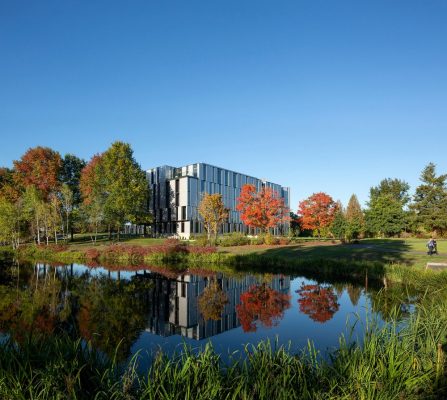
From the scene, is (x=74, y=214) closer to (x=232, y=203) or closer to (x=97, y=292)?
(x=232, y=203)

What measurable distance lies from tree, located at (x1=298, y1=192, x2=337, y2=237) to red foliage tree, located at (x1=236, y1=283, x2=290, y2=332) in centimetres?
3794

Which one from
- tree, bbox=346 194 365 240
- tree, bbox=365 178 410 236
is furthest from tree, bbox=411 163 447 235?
tree, bbox=346 194 365 240

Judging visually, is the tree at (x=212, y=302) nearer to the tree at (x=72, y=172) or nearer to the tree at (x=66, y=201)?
the tree at (x=66, y=201)

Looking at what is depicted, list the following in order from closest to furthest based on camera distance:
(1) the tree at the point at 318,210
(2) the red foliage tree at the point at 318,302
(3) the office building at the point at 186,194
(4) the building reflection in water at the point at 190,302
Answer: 1. (4) the building reflection in water at the point at 190,302
2. (2) the red foliage tree at the point at 318,302
3. (1) the tree at the point at 318,210
4. (3) the office building at the point at 186,194

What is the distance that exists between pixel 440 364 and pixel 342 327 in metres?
6.75

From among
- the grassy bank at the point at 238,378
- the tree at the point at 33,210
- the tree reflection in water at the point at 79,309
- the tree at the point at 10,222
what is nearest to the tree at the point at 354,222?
the tree reflection in water at the point at 79,309

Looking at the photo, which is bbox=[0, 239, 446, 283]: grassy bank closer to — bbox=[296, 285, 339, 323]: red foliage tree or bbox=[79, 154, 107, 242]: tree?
bbox=[296, 285, 339, 323]: red foliage tree

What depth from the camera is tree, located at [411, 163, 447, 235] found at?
55.6 meters

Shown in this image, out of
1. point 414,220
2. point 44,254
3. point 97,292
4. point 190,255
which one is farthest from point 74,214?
point 414,220

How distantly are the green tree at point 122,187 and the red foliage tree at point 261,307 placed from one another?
32.6 meters

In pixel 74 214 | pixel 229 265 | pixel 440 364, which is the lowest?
pixel 229 265

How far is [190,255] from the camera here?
112 feet

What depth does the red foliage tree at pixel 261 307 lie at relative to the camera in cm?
1272

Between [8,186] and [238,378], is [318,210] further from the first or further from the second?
[238,378]
